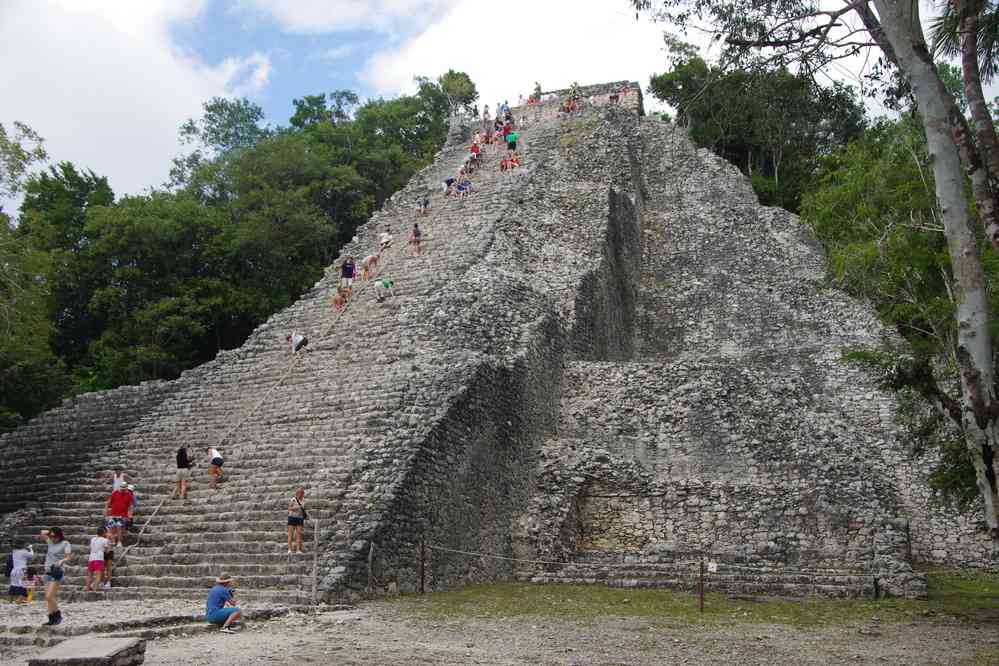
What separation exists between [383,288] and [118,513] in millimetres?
6831

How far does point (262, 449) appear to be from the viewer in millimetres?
12867

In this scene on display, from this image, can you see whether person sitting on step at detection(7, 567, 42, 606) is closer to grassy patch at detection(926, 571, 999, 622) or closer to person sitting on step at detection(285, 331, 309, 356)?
person sitting on step at detection(285, 331, 309, 356)

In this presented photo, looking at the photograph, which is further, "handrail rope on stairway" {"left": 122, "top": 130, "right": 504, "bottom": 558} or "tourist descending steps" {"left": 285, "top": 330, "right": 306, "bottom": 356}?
"tourist descending steps" {"left": 285, "top": 330, "right": 306, "bottom": 356}

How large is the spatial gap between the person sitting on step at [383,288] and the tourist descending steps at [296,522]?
682 centimetres

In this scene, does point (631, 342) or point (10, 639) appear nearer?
point (10, 639)

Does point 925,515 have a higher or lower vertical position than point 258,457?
lower

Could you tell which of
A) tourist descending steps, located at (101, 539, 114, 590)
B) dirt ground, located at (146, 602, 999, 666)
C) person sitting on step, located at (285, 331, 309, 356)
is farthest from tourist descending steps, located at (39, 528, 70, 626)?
person sitting on step, located at (285, 331, 309, 356)

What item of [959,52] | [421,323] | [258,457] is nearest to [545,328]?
[421,323]

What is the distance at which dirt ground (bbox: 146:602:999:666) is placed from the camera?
273 inches

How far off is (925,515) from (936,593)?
12.5ft

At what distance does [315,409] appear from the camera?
13531mm

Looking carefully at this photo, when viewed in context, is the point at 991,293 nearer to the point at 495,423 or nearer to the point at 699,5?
the point at 699,5

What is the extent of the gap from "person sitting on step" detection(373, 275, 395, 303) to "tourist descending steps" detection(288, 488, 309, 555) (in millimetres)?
6815

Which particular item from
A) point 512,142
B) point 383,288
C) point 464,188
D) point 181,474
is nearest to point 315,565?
point 181,474
